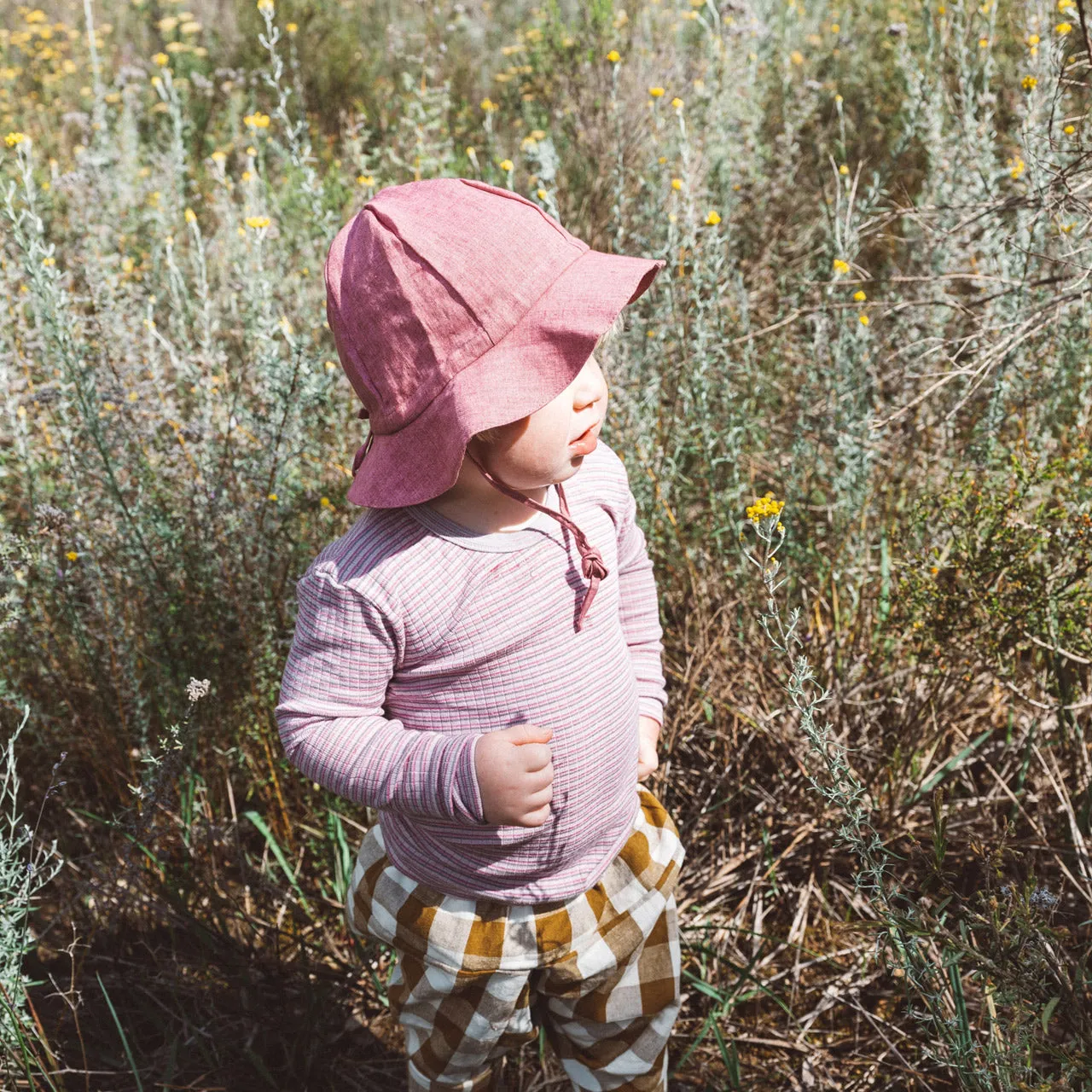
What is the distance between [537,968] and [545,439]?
0.79 m

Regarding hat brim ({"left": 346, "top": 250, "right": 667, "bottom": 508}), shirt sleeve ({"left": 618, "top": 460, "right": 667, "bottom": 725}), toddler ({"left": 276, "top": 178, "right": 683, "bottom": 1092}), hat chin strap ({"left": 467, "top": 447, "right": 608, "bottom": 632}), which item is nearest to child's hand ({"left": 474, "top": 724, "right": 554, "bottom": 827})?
toddler ({"left": 276, "top": 178, "right": 683, "bottom": 1092})

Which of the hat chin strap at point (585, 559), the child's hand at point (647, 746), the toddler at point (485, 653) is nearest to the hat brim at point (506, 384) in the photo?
the toddler at point (485, 653)

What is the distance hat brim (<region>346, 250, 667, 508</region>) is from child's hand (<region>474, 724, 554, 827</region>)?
0.31 meters

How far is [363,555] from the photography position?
123 centimetres

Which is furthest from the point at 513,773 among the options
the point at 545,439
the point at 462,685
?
the point at 545,439

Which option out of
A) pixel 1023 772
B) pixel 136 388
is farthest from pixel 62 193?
pixel 1023 772

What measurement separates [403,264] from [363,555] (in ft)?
1.16

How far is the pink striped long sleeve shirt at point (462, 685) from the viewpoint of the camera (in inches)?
47.8

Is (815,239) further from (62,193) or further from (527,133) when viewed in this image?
(62,193)

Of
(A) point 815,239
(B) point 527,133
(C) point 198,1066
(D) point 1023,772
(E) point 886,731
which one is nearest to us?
(C) point 198,1066

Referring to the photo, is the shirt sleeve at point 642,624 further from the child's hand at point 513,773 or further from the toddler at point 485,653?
the child's hand at point 513,773

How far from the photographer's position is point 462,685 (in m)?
1.28

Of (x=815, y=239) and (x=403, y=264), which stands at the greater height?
(x=403, y=264)

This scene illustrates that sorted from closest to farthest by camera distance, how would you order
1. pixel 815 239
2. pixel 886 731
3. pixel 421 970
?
1. pixel 421 970
2. pixel 886 731
3. pixel 815 239
